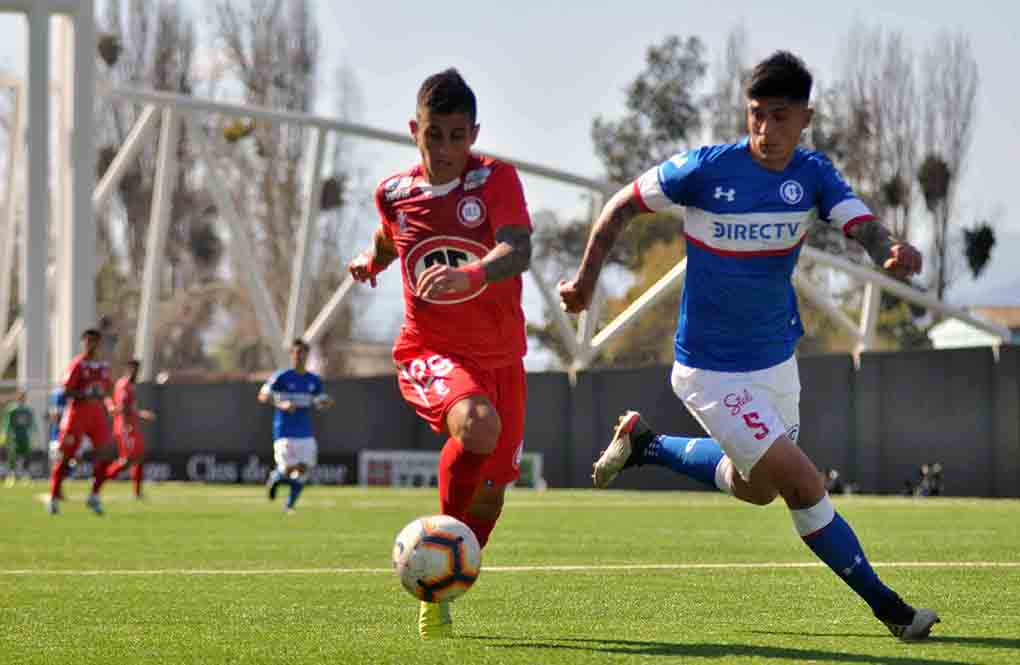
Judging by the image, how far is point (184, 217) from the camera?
70.2m

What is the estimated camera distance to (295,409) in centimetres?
2266

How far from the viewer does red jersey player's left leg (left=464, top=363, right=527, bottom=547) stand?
763 centimetres

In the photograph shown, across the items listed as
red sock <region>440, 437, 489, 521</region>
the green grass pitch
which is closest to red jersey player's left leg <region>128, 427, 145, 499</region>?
the green grass pitch

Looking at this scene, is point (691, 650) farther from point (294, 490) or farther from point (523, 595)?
point (294, 490)

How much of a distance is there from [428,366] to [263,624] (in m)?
1.25

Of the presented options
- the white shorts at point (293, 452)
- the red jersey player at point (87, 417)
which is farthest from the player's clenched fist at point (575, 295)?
the white shorts at point (293, 452)

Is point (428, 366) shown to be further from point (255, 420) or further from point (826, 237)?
point (826, 237)

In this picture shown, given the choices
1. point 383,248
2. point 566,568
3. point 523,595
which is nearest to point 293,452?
point 566,568

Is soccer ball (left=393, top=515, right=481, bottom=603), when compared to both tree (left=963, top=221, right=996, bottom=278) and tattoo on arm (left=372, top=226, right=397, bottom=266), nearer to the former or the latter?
tattoo on arm (left=372, top=226, right=397, bottom=266)

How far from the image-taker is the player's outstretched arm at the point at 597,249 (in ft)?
23.3

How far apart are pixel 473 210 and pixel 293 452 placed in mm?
15361

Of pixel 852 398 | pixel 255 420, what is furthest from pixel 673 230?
pixel 852 398

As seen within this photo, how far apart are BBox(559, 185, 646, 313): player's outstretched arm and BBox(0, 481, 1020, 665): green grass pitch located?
1247 millimetres

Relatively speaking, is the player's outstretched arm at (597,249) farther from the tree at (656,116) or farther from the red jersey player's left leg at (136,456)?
the tree at (656,116)
